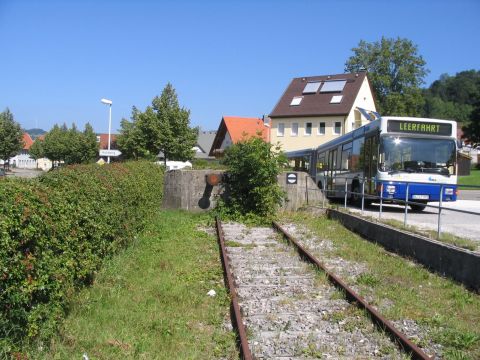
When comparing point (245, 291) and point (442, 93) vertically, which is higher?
point (442, 93)

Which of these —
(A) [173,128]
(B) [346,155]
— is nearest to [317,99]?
(A) [173,128]

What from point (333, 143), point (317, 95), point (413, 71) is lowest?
point (333, 143)

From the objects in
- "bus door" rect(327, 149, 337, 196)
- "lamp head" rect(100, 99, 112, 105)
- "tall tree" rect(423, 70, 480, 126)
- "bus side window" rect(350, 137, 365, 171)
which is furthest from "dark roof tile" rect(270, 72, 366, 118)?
"tall tree" rect(423, 70, 480, 126)

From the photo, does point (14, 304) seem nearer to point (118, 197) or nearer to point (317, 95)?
point (118, 197)

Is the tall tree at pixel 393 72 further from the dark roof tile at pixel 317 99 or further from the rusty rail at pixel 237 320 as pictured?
the rusty rail at pixel 237 320

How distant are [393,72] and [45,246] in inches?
2833

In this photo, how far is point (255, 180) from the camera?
1642cm

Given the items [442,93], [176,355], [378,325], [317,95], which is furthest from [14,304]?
[442,93]

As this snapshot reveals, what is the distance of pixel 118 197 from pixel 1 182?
4337 mm

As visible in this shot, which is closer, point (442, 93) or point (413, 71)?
point (413, 71)

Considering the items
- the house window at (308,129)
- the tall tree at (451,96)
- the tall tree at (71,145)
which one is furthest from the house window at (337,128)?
the tall tree at (451,96)

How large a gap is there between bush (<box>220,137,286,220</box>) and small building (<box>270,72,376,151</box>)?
1643 inches

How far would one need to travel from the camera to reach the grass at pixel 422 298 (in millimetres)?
5438

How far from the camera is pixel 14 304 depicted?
13.3 feet
